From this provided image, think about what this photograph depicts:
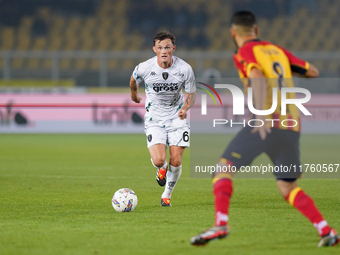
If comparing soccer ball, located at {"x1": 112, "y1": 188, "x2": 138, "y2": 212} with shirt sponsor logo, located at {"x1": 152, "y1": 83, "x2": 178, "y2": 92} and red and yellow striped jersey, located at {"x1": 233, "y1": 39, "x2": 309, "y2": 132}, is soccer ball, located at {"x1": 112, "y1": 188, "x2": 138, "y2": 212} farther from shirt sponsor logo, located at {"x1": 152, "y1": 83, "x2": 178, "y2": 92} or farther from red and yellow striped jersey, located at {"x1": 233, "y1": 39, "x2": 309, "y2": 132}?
red and yellow striped jersey, located at {"x1": 233, "y1": 39, "x2": 309, "y2": 132}

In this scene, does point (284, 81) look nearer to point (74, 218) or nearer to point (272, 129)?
point (272, 129)

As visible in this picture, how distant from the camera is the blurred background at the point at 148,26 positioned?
82.9 feet

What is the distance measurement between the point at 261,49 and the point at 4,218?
3494mm

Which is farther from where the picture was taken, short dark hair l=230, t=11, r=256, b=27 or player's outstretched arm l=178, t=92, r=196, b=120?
player's outstretched arm l=178, t=92, r=196, b=120

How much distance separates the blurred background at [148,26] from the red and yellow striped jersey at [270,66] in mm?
18404

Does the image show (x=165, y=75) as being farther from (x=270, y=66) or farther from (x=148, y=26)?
(x=148, y=26)

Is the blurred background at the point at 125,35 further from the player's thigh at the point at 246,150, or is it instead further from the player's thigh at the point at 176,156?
the player's thigh at the point at 246,150

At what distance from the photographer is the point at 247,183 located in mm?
9727

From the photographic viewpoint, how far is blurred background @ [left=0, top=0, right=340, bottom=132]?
21.2 m

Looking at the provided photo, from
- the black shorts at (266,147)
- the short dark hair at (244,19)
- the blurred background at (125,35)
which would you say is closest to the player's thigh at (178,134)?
the black shorts at (266,147)

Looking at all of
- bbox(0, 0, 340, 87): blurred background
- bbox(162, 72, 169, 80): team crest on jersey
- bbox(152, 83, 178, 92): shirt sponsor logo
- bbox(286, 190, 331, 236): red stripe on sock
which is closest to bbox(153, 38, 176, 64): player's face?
bbox(162, 72, 169, 80): team crest on jersey

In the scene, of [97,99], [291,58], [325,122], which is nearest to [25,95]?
[97,99]

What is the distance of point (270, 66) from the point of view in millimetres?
4609

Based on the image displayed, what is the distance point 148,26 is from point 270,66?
73.1 feet
